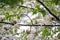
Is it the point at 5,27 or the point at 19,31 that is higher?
the point at 5,27

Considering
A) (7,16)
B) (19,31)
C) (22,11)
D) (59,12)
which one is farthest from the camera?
(19,31)

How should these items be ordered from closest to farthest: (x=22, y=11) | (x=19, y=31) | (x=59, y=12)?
(x=59, y=12), (x=22, y=11), (x=19, y=31)

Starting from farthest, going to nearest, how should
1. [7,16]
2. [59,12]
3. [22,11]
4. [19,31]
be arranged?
1. [19,31]
2. [22,11]
3. [59,12]
4. [7,16]

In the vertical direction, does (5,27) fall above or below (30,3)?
below

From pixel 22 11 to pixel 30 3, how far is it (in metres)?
0.15

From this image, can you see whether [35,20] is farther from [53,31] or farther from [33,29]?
[53,31]

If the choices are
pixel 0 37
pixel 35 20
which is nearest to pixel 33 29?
pixel 35 20

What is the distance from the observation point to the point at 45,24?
1.62 m

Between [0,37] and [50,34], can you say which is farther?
[0,37]

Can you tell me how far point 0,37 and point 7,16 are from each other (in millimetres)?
635

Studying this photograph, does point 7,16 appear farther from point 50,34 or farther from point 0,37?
point 0,37

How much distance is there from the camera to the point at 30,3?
1.81 metres

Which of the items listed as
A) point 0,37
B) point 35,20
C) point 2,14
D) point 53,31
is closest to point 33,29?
point 35,20

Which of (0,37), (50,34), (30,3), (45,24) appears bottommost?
(0,37)
